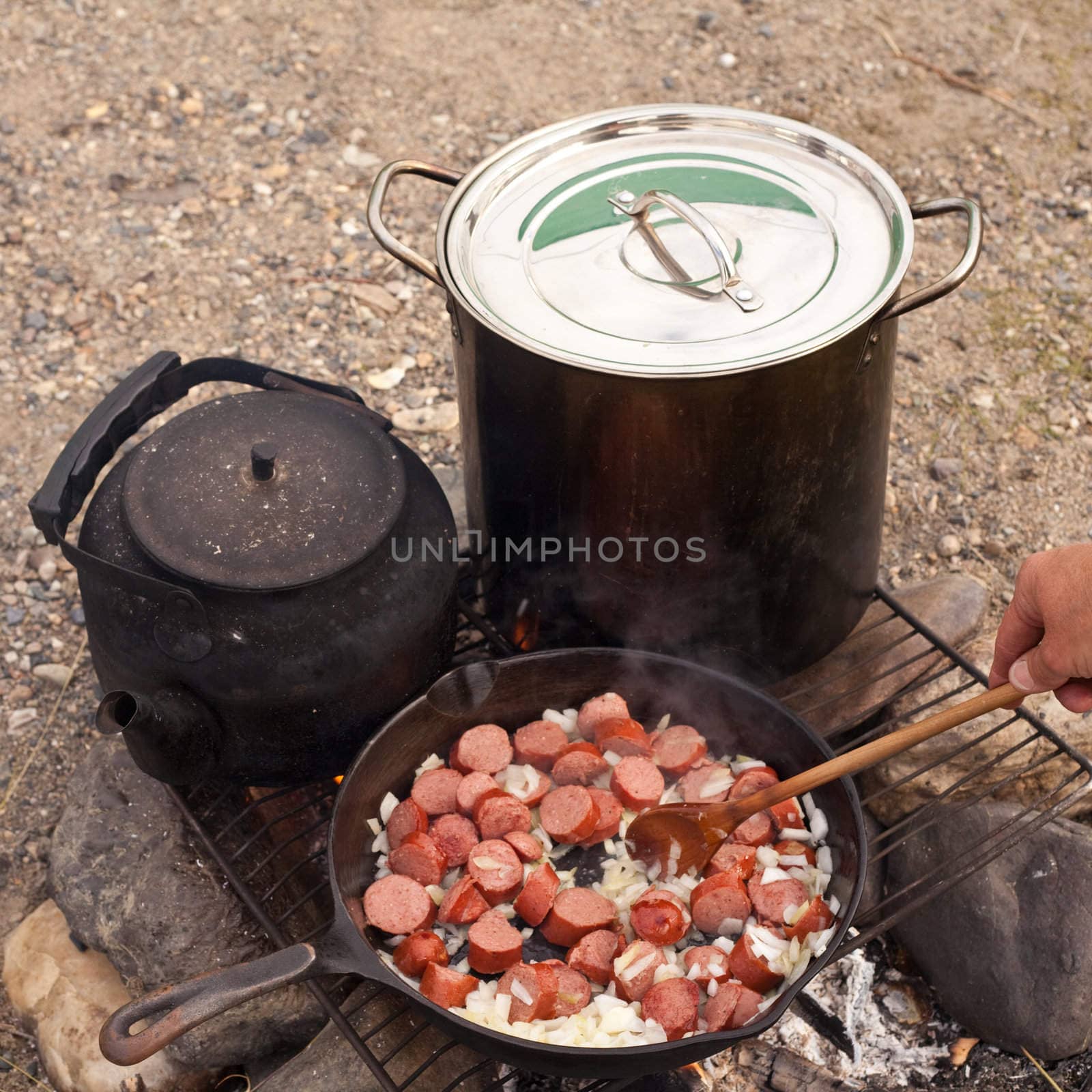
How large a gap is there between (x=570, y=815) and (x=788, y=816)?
0.49 meters

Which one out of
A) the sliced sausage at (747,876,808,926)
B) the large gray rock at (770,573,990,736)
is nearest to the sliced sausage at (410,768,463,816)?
the sliced sausage at (747,876,808,926)

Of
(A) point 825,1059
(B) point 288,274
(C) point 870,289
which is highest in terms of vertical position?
(C) point 870,289

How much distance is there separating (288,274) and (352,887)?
3.05 metres

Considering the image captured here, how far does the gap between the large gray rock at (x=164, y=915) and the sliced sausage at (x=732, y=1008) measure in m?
1.01

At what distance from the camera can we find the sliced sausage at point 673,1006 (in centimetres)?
217

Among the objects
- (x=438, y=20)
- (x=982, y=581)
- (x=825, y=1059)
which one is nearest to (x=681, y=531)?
(x=825, y=1059)

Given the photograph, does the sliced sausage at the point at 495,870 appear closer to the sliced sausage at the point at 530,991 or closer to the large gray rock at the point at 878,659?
the sliced sausage at the point at 530,991

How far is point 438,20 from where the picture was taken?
19.0 feet

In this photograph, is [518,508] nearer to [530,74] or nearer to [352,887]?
[352,887]

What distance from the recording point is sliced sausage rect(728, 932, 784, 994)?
223 centimetres

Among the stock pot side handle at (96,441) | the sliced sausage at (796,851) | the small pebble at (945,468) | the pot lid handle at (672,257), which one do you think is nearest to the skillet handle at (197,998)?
the stock pot side handle at (96,441)

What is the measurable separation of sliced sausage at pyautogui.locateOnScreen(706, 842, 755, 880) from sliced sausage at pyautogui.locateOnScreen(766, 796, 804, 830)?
0.09m

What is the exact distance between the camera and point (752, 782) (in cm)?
253

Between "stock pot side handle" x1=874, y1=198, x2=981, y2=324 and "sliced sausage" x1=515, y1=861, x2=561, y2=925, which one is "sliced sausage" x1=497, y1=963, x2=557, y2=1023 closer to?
"sliced sausage" x1=515, y1=861, x2=561, y2=925
